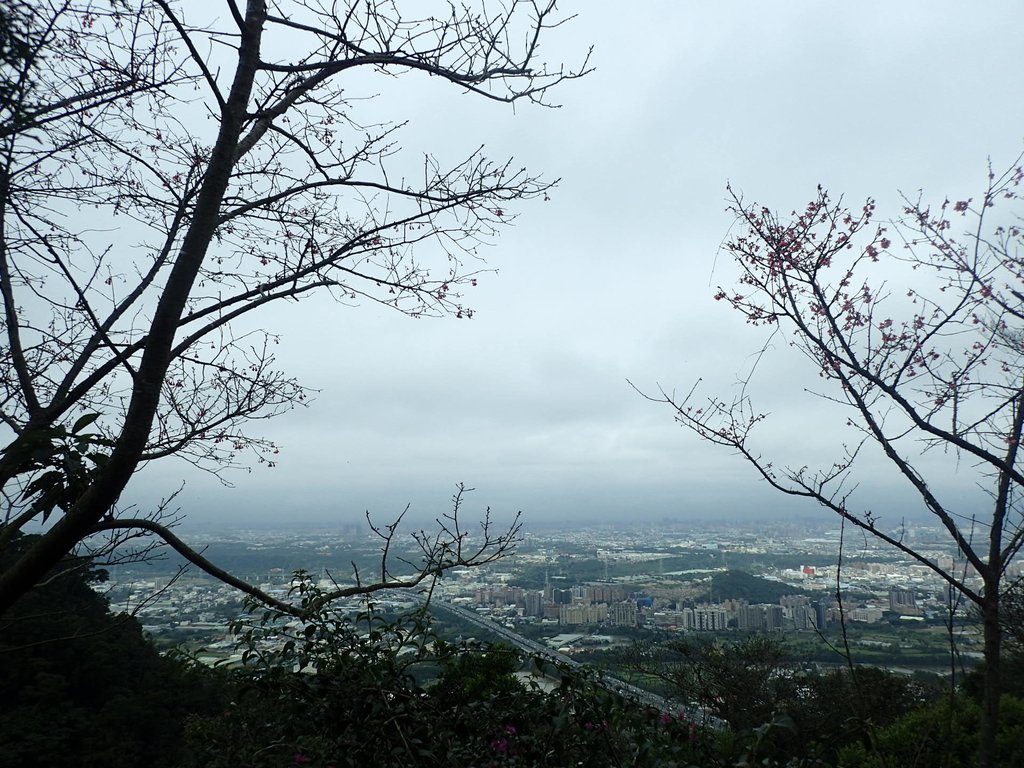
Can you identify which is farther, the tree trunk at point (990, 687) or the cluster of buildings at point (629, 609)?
the cluster of buildings at point (629, 609)

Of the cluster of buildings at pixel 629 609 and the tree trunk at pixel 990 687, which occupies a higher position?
the tree trunk at pixel 990 687

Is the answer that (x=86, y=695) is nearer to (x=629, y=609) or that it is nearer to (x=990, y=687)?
(x=629, y=609)

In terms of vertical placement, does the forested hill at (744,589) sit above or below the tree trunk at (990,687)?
below

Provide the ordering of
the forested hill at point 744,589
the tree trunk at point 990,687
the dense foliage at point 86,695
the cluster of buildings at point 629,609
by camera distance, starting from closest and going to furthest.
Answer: the tree trunk at point 990,687, the dense foliage at point 86,695, the cluster of buildings at point 629,609, the forested hill at point 744,589

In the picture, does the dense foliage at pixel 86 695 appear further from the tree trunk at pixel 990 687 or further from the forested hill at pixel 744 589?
the forested hill at pixel 744 589

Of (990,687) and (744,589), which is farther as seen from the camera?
(744,589)

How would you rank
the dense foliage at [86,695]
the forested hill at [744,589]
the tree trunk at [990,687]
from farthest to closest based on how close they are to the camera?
the forested hill at [744,589], the dense foliage at [86,695], the tree trunk at [990,687]

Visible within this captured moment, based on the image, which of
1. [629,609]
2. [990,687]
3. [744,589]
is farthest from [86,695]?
[744,589]

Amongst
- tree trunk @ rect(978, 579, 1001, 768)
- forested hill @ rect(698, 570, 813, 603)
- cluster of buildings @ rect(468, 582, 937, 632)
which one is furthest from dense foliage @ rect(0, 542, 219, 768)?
forested hill @ rect(698, 570, 813, 603)

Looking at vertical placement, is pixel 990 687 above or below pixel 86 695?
above

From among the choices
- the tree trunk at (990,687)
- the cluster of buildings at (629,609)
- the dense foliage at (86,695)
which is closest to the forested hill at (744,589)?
the cluster of buildings at (629,609)

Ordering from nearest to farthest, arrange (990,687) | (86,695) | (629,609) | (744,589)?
(990,687)
(86,695)
(629,609)
(744,589)

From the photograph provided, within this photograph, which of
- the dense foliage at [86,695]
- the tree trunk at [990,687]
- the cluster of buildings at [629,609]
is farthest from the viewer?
the cluster of buildings at [629,609]

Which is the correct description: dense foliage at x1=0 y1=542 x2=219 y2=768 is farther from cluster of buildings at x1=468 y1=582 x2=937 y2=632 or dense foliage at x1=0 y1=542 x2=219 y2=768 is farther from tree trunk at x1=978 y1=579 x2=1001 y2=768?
tree trunk at x1=978 y1=579 x2=1001 y2=768
